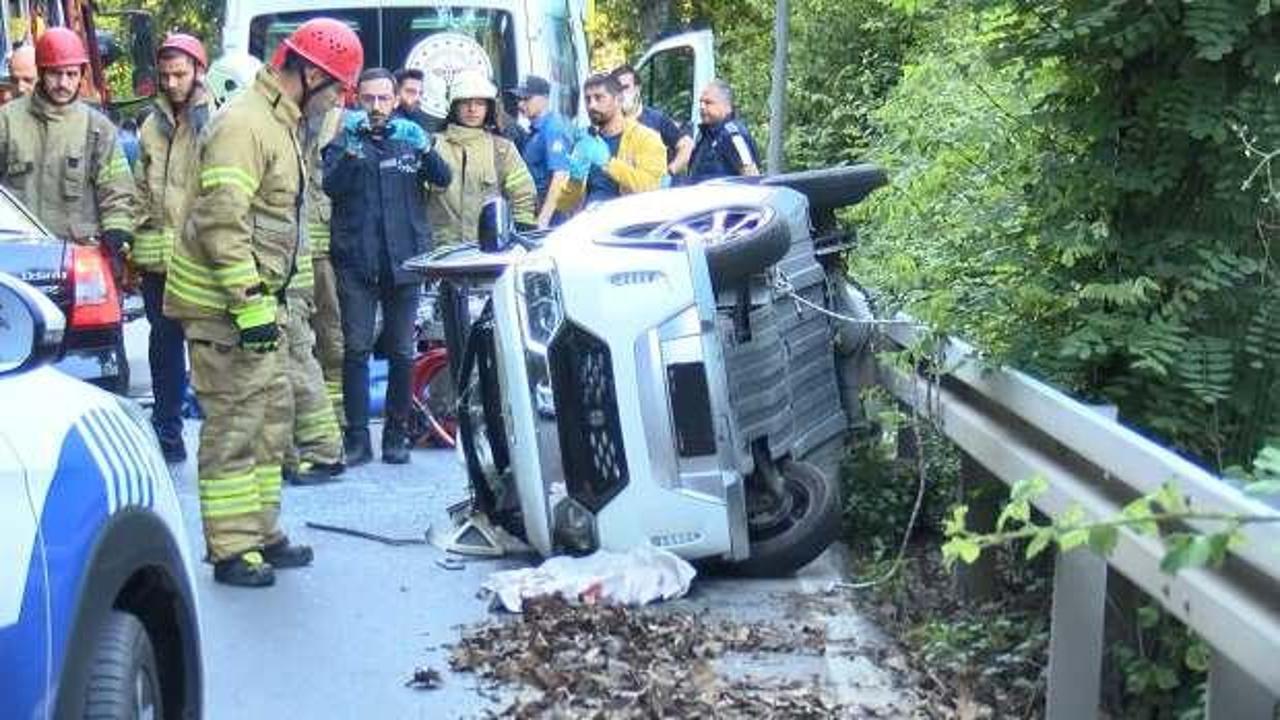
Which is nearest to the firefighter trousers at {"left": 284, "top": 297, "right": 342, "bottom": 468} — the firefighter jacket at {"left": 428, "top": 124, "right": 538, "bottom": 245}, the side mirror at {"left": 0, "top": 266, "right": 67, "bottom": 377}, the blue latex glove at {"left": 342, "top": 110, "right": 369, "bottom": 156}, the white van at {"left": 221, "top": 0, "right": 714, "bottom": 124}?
the blue latex glove at {"left": 342, "top": 110, "right": 369, "bottom": 156}

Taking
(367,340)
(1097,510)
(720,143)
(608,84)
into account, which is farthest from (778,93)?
(1097,510)

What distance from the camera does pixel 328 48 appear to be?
6.89m

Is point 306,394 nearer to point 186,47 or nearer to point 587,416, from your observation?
point 186,47

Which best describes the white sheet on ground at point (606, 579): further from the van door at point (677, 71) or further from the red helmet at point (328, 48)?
the van door at point (677, 71)

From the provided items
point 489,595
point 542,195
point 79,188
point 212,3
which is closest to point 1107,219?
point 489,595

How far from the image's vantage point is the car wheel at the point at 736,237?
6594 millimetres

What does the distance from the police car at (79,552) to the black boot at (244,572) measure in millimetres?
2843

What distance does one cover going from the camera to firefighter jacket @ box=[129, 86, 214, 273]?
365 inches

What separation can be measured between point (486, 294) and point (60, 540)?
443cm

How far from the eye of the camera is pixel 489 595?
670 centimetres

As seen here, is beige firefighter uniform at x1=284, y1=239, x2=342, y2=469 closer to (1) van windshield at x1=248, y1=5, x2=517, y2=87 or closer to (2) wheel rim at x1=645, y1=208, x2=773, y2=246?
(2) wheel rim at x1=645, y1=208, x2=773, y2=246

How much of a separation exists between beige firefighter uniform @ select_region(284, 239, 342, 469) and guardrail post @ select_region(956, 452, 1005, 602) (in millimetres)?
3029

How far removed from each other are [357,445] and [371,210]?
1.14 m

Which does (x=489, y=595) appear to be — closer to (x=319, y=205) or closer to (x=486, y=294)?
(x=486, y=294)
